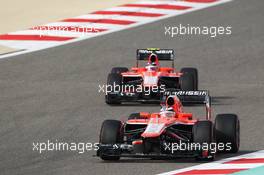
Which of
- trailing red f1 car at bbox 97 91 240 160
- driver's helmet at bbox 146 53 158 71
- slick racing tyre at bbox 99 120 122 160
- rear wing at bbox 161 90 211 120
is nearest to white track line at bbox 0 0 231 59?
driver's helmet at bbox 146 53 158 71

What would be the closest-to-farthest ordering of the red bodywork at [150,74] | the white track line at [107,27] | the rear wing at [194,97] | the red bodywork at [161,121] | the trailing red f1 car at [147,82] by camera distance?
1. the red bodywork at [161,121]
2. the rear wing at [194,97]
3. the trailing red f1 car at [147,82]
4. the red bodywork at [150,74]
5. the white track line at [107,27]

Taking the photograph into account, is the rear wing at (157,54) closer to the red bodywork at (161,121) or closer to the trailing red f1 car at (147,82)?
the trailing red f1 car at (147,82)

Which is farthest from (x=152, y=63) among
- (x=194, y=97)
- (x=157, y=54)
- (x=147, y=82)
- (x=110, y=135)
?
(x=110, y=135)

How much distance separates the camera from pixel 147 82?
28844 mm

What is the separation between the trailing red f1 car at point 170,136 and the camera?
2203 centimetres

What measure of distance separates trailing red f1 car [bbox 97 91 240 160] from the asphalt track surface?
0.25 metres

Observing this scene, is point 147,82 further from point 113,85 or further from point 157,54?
point 157,54

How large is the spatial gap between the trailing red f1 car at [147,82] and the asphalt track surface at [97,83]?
28 cm

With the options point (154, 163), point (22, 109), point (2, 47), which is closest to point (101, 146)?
point (154, 163)

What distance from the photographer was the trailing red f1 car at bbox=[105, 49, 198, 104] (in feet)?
94.1

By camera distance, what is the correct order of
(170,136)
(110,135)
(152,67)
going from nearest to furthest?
(110,135), (170,136), (152,67)

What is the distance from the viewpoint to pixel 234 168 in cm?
2166

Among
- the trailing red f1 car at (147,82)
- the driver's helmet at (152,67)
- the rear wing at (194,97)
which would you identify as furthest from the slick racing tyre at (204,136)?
the driver's helmet at (152,67)

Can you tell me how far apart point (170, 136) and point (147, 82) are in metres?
6.28
